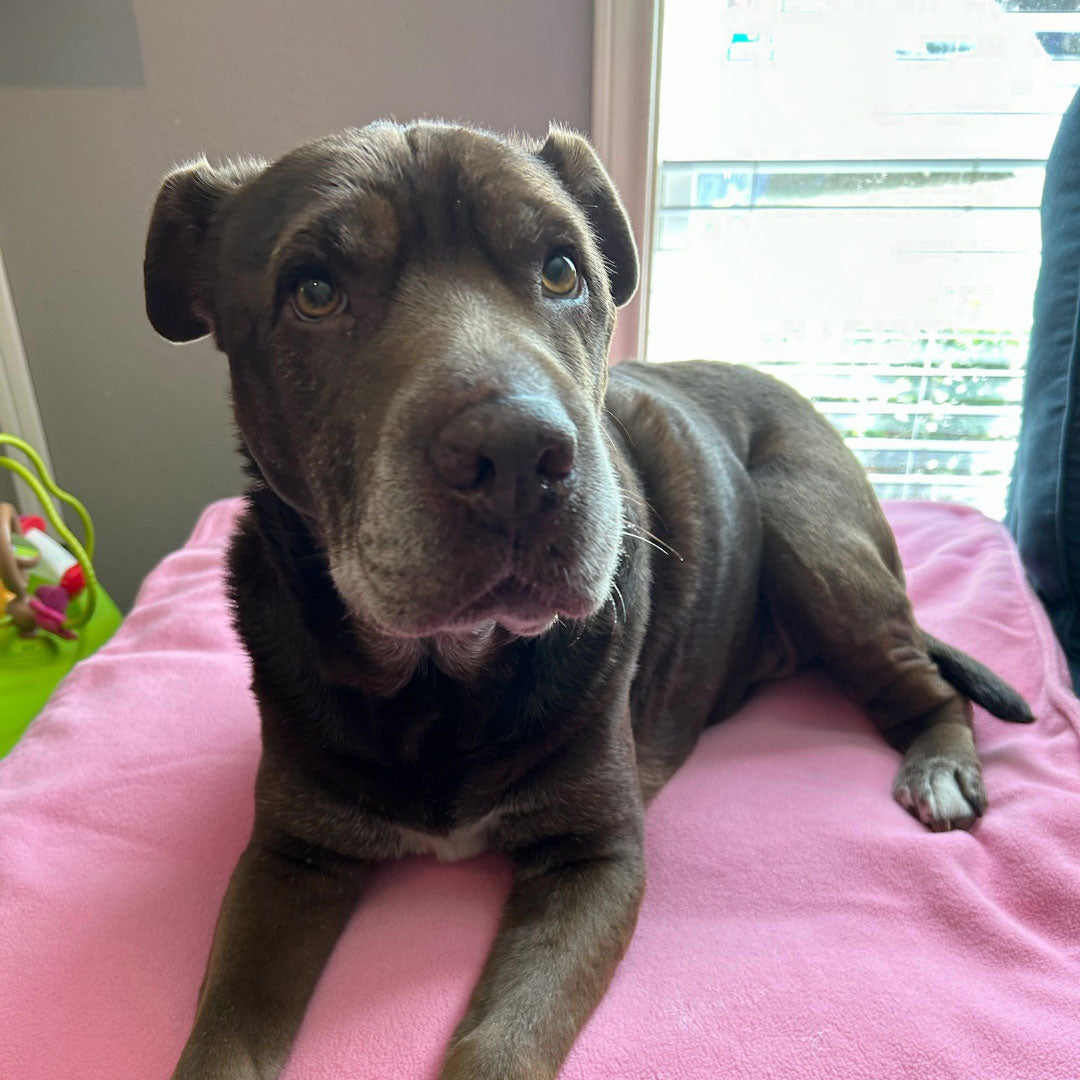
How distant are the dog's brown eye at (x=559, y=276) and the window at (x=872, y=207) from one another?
5.33ft

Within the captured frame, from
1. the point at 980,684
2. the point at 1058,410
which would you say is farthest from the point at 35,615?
the point at 1058,410

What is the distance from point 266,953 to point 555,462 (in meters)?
0.75

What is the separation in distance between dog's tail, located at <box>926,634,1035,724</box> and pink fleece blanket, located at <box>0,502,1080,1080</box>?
2.0 inches

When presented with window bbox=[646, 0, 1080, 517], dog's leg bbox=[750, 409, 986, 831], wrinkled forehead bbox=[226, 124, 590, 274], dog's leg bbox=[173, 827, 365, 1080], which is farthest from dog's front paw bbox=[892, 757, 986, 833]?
window bbox=[646, 0, 1080, 517]

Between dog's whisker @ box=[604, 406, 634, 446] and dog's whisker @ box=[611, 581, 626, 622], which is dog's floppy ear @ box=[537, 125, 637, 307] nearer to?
dog's whisker @ box=[604, 406, 634, 446]

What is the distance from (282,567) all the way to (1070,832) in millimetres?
1284

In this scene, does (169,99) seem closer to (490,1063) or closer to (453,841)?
(453,841)

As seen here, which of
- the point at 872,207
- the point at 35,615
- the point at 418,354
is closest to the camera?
the point at 418,354

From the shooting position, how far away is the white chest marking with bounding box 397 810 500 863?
1.28 m

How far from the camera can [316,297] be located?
44.7 inches

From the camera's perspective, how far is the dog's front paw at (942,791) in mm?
1423

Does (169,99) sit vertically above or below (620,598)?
above

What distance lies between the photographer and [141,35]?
2531 millimetres

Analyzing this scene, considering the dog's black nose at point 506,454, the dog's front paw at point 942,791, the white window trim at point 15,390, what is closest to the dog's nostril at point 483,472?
the dog's black nose at point 506,454
